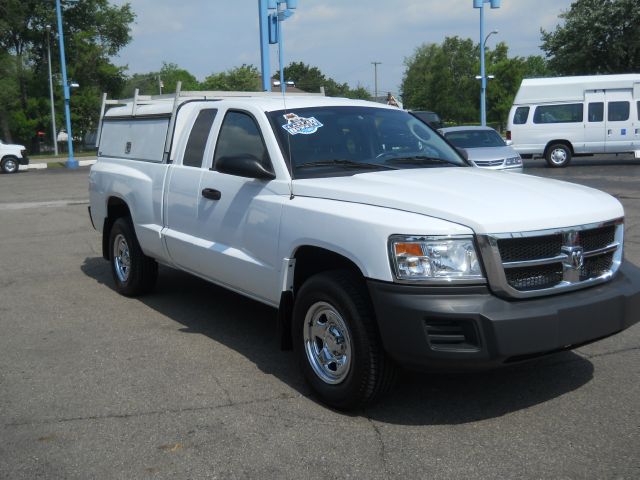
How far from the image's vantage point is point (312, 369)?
4512 mm

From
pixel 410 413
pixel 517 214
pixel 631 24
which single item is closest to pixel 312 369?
pixel 410 413

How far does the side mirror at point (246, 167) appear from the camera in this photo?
4.82 m

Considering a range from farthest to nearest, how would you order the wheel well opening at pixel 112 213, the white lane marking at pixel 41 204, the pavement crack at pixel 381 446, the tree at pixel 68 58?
the tree at pixel 68 58 → the white lane marking at pixel 41 204 → the wheel well opening at pixel 112 213 → the pavement crack at pixel 381 446

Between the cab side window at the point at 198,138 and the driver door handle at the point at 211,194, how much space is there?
0.34 metres

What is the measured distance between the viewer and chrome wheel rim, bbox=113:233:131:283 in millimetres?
7363

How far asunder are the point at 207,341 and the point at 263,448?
6.77ft

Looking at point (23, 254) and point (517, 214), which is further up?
point (517, 214)

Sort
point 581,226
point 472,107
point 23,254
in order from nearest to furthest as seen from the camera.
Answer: point 581,226 < point 23,254 < point 472,107

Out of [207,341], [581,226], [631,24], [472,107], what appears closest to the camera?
[581,226]

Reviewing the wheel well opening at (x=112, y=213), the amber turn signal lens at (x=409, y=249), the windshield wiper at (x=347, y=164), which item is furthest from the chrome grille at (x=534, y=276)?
the wheel well opening at (x=112, y=213)

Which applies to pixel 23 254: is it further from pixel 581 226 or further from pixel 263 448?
pixel 581 226

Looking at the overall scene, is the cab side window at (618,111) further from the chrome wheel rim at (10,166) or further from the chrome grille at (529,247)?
the chrome wheel rim at (10,166)

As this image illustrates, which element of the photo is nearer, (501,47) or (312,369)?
(312,369)

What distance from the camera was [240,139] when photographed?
17.9ft
